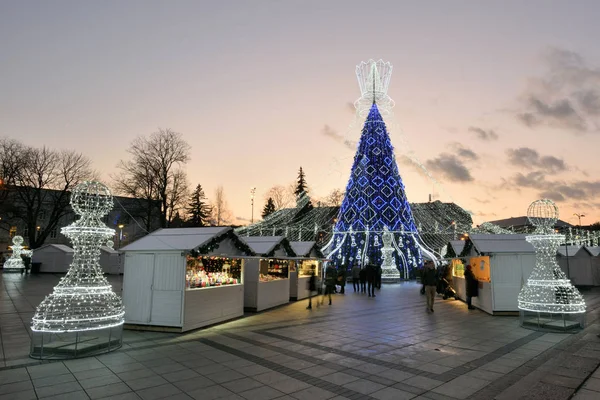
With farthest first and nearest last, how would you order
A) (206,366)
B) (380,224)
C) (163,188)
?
(163,188) < (380,224) < (206,366)

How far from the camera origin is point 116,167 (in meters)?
29.1

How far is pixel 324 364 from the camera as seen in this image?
6.52 meters

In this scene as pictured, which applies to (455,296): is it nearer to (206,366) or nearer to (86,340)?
(206,366)

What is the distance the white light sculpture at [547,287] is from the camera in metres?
9.39

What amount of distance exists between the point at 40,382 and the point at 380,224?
65.6ft

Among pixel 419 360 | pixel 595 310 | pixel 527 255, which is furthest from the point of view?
pixel 595 310

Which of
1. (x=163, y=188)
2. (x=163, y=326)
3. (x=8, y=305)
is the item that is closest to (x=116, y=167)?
(x=163, y=188)

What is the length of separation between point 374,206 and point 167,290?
1623 centimetres

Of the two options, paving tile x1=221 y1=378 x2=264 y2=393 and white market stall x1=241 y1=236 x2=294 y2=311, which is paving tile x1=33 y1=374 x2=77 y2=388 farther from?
white market stall x1=241 y1=236 x2=294 y2=311

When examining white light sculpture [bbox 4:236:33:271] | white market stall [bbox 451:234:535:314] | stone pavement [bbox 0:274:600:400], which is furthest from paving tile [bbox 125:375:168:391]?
white light sculpture [bbox 4:236:33:271]

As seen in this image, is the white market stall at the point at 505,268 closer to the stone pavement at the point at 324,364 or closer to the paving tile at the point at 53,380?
the stone pavement at the point at 324,364

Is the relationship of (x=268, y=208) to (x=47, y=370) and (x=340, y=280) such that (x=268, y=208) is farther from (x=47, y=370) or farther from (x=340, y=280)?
(x=47, y=370)

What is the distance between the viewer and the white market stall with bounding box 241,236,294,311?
1308 cm

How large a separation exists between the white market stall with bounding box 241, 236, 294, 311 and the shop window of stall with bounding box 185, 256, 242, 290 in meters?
1.11
